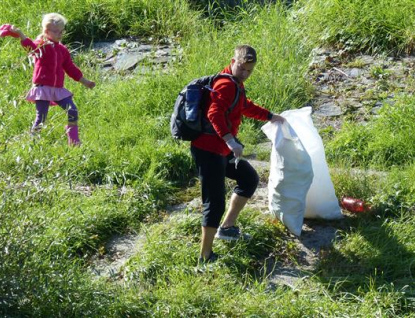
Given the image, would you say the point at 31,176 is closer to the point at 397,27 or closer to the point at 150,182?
the point at 150,182

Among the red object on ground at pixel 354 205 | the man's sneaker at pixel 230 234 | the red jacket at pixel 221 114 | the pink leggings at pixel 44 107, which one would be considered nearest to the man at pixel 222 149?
the red jacket at pixel 221 114

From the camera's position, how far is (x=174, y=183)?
279 inches

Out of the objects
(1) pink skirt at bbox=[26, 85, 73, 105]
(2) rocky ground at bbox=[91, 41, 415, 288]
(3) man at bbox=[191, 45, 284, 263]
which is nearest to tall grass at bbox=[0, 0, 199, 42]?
(2) rocky ground at bbox=[91, 41, 415, 288]

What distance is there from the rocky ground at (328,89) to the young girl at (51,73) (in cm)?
163

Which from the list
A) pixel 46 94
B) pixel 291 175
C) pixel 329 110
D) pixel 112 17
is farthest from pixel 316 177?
pixel 112 17

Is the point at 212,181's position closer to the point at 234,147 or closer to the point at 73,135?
the point at 234,147

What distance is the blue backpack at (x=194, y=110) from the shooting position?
217 inches

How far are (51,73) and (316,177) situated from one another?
2.77 metres

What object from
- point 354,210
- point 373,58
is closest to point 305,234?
point 354,210

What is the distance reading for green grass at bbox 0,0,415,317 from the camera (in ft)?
17.0

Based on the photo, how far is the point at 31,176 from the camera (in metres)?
5.04

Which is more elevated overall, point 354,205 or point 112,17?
point 112,17

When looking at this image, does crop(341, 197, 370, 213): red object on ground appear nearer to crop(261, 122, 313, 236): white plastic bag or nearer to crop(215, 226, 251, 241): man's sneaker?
crop(261, 122, 313, 236): white plastic bag

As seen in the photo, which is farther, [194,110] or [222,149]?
[222,149]
